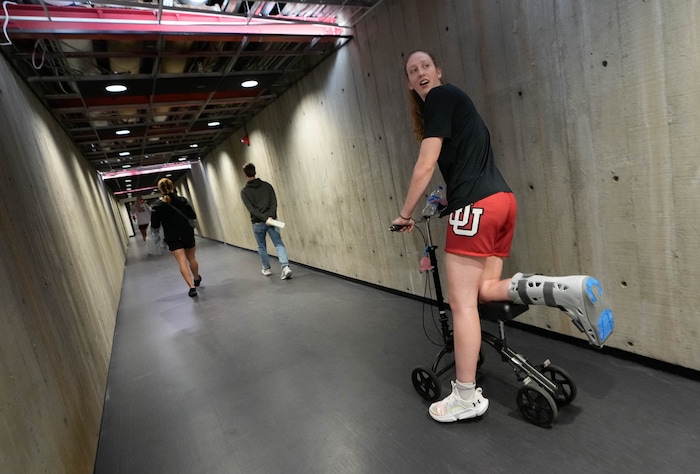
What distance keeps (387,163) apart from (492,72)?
1189 mm

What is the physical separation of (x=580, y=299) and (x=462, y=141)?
74 centimetres

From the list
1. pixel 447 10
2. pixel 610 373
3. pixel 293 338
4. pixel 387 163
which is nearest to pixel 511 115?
pixel 447 10

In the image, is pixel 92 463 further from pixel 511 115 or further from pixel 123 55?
pixel 123 55

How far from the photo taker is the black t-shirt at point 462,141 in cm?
148

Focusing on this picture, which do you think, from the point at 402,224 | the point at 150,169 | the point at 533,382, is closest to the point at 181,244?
the point at 402,224

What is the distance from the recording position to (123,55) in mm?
3092

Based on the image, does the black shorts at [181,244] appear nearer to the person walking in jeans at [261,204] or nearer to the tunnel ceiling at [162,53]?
the person walking in jeans at [261,204]

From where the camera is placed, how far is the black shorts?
4.59m

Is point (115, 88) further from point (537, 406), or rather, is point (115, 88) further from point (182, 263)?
point (537, 406)

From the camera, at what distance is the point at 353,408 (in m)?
1.86

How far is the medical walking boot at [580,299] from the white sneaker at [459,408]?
518 mm

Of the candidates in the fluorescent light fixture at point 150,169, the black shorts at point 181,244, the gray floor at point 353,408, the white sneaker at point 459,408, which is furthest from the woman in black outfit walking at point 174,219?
the fluorescent light fixture at point 150,169

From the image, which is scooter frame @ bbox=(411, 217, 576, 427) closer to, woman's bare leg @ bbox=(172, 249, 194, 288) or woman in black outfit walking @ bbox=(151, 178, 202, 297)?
woman in black outfit walking @ bbox=(151, 178, 202, 297)

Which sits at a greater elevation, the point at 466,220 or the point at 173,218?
the point at 173,218
